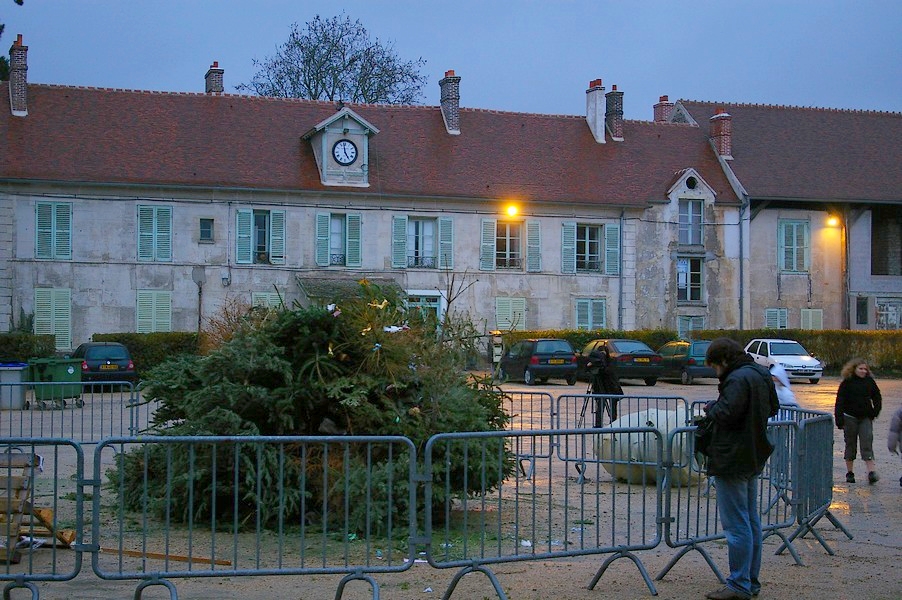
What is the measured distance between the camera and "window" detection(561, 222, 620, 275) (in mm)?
42406

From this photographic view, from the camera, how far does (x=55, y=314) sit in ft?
121

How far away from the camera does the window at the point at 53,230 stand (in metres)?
Result: 36.8

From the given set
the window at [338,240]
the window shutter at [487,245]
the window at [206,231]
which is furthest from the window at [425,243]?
the window at [206,231]

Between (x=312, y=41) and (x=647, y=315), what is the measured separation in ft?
69.9

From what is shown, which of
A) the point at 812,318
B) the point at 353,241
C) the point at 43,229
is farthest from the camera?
the point at 812,318

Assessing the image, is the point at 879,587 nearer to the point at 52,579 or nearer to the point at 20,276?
the point at 52,579

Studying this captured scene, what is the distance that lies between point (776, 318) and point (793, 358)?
9.99 metres

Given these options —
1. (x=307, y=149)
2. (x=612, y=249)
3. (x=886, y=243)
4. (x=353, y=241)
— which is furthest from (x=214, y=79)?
(x=886, y=243)

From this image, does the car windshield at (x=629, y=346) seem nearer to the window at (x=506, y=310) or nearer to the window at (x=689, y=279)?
the window at (x=506, y=310)

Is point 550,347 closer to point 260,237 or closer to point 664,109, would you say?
point 260,237

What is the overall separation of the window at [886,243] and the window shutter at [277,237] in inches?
933

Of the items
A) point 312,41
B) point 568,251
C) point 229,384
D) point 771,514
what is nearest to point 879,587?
point 771,514

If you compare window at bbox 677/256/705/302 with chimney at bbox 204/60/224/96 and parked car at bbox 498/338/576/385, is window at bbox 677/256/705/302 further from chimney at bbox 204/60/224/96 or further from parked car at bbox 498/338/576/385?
chimney at bbox 204/60/224/96

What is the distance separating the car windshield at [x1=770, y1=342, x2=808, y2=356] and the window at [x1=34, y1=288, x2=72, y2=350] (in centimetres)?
2214
